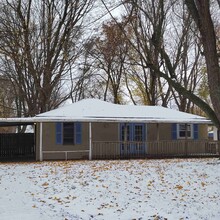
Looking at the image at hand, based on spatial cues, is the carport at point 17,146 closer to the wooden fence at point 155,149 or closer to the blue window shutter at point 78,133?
the blue window shutter at point 78,133

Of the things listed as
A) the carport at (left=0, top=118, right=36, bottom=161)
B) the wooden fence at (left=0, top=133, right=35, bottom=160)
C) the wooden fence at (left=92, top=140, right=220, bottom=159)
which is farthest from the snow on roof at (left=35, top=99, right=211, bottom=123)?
the wooden fence at (left=0, top=133, right=35, bottom=160)

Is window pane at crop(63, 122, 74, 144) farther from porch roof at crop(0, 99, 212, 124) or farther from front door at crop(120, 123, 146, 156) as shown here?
front door at crop(120, 123, 146, 156)

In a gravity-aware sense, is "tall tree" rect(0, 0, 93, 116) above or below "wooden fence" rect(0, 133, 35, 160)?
above

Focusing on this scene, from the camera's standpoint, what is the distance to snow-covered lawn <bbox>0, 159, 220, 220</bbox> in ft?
26.8

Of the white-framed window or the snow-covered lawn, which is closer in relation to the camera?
the snow-covered lawn

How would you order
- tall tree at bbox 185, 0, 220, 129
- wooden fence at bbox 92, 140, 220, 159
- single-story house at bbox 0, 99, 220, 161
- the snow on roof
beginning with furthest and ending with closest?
wooden fence at bbox 92, 140, 220, 159
single-story house at bbox 0, 99, 220, 161
the snow on roof
tall tree at bbox 185, 0, 220, 129

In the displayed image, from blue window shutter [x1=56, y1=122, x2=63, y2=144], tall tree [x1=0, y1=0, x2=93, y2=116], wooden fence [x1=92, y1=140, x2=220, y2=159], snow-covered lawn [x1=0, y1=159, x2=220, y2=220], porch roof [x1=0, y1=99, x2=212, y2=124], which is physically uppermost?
tall tree [x1=0, y1=0, x2=93, y2=116]

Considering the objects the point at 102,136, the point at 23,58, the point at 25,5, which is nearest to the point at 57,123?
the point at 102,136

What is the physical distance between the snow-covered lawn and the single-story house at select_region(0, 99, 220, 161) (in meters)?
7.77

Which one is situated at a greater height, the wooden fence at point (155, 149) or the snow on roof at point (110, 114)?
the snow on roof at point (110, 114)

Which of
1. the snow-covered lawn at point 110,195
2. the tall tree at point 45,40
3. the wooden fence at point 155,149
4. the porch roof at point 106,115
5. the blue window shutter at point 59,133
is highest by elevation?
the tall tree at point 45,40

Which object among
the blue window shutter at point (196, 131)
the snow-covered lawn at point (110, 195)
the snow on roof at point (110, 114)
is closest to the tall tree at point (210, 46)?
the snow-covered lawn at point (110, 195)

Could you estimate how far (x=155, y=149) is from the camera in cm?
2283

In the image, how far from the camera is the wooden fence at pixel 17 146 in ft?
77.1
